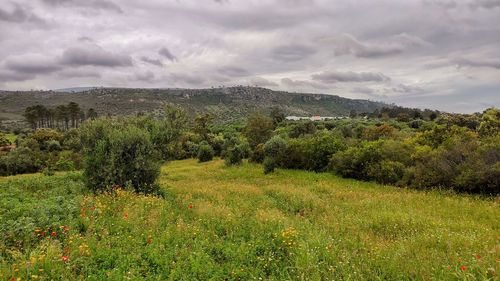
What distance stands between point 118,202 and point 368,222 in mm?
9366

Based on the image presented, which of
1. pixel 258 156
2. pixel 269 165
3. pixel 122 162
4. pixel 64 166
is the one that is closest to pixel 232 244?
pixel 122 162

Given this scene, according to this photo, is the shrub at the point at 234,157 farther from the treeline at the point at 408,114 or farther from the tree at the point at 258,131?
the treeline at the point at 408,114

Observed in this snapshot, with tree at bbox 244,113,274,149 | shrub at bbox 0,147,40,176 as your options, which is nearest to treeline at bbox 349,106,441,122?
tree at bbox 244,113,274,149

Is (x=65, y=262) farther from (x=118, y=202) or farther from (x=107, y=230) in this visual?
(x=118, y=202)

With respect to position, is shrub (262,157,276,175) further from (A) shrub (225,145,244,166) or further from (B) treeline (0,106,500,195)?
(A) shrub (225,145,244,166)

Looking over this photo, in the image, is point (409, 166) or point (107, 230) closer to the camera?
point (107, 230)

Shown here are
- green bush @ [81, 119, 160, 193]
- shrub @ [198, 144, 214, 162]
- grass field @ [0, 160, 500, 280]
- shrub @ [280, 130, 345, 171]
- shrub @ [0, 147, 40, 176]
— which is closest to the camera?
grass field @ [0, 160, 500, 280]

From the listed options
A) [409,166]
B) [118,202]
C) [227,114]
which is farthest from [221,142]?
[227,114]

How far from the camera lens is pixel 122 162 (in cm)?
1861

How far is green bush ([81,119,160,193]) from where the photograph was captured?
18266 mm

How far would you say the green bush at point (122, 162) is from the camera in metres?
18.3

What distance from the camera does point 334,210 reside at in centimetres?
1358

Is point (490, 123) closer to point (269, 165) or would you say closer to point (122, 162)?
point (269, 165)

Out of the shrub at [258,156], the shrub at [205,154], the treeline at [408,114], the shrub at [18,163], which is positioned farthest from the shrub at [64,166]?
the treeline at [408,114]
